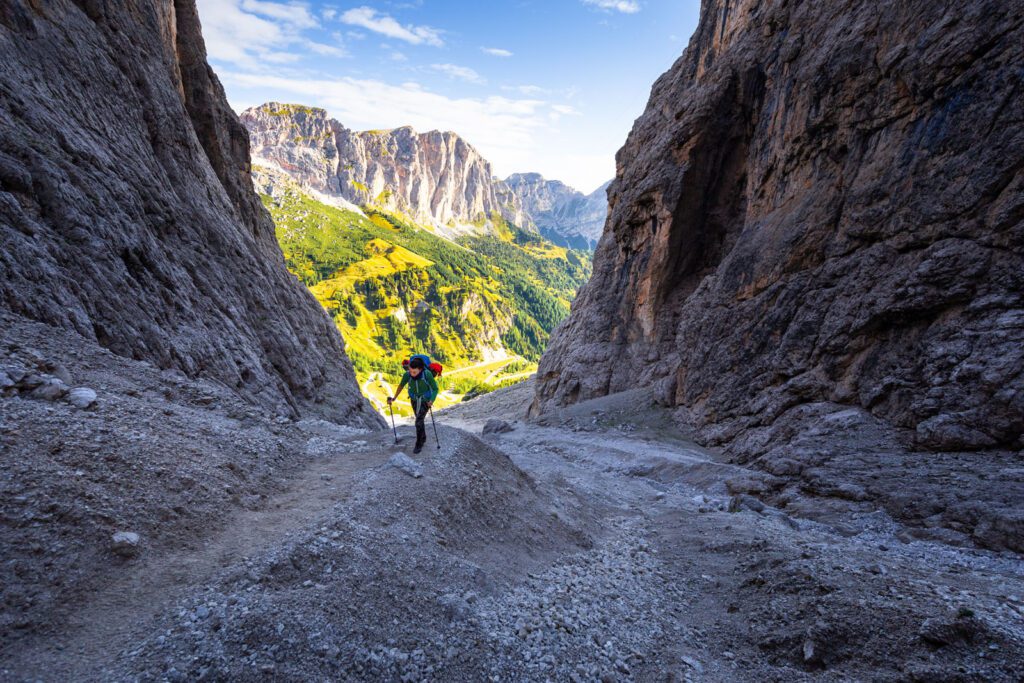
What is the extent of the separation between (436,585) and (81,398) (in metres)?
8.48

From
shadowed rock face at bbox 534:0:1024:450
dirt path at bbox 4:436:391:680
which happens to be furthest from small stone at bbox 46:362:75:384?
shadowed rock face at bbox 534:0:1024:450

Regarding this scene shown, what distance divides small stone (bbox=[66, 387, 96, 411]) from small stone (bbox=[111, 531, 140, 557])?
A: 13.1 feet

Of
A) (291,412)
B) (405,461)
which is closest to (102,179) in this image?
(291,412)

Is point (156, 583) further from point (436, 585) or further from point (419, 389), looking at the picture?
point (419, 389)

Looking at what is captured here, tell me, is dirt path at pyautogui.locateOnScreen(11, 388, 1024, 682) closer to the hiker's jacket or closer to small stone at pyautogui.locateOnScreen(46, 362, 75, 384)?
the hiker's jacket

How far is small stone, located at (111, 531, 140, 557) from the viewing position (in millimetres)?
7332

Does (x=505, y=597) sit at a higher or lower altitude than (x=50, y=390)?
lower

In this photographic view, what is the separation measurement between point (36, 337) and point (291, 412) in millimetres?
10974

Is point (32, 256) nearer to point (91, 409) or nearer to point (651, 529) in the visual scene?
point (91, 409)

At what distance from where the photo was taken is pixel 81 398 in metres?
10.1

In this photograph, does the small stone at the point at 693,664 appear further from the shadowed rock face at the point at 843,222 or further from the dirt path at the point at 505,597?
the shadowed rock face at the point at 843,222

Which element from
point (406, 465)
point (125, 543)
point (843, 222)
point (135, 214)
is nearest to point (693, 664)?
point (406, 465)

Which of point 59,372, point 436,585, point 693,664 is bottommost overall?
point 693,664

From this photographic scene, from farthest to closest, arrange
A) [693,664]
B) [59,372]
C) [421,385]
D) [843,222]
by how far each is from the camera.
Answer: [843,222]
[421,385]
[59,372]
[693,664]
